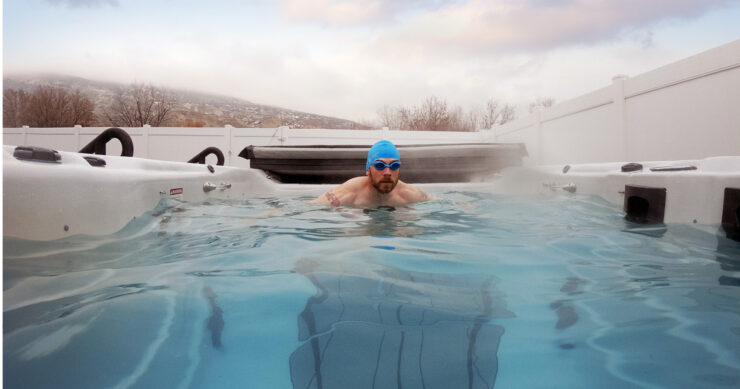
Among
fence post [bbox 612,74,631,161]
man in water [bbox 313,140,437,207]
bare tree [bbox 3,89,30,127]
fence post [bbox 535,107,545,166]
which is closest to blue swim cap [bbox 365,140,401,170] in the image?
man in water [bbox 313,140,437,207]

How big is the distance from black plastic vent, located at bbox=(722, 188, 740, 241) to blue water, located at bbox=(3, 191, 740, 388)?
0.13 ft

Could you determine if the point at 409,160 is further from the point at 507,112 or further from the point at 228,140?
the point at 507,112

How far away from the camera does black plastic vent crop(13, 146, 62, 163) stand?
1.33m

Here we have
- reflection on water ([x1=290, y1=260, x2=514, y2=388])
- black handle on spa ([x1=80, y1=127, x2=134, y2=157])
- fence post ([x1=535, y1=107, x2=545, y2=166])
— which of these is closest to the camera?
reflection on water ([x1=290, y1=260, x2=514, y2=388])

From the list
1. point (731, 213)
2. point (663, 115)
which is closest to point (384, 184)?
point (731, 213)

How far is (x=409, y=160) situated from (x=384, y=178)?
178 cm

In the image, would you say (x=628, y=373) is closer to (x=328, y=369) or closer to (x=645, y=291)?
(x=645, y=291)

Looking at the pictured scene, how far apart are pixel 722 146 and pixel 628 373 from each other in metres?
2.90

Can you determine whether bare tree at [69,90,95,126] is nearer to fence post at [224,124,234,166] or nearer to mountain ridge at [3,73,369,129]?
mountain ridge at [3,73,369,129]

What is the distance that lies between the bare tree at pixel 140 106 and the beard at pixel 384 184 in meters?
16.3

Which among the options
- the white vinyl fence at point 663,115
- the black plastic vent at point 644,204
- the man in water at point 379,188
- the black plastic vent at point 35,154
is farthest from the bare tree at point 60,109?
the black plastic vent at point 644,204

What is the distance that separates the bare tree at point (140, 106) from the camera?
51.3ft

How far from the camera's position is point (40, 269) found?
3.67ft

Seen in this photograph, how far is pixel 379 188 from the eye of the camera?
270 cm
